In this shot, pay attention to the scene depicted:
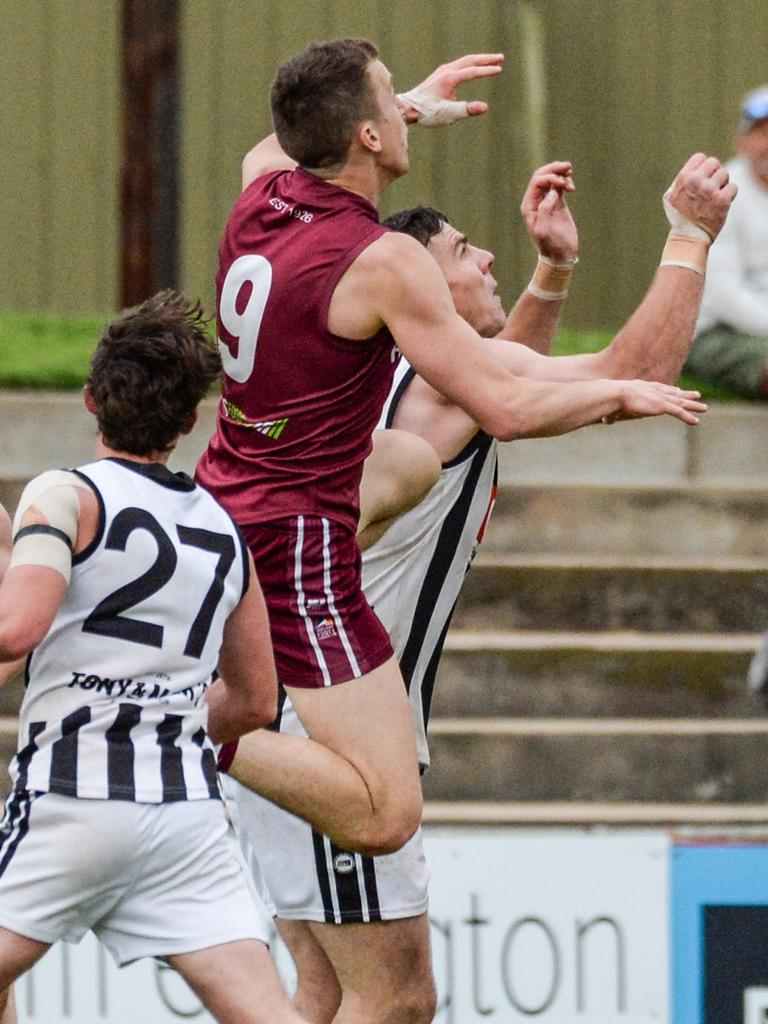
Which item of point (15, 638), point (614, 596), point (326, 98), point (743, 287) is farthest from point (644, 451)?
point (15, 638)

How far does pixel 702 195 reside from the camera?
4.35 meters

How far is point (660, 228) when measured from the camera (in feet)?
36.7

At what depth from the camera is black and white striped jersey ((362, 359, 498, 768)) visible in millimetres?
4816

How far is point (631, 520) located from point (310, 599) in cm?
399

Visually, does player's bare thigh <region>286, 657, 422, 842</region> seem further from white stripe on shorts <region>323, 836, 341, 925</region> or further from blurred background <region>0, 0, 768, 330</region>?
blurred background <region>0, 0, 768, 330</region>

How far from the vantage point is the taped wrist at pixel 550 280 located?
16.1 feet

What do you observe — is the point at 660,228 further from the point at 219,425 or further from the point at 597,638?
the point at 219,425

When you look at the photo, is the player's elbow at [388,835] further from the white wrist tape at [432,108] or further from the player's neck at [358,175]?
the white wrist tape at [432,108]

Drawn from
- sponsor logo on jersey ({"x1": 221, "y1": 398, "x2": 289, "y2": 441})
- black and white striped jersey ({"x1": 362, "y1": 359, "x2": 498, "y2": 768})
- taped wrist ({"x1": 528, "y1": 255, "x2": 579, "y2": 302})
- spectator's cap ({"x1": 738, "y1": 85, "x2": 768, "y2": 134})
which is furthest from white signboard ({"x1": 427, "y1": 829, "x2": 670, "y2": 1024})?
spectator's cap ({"x1": 738, "y1": 85, "x2": 768, "y2": 134})

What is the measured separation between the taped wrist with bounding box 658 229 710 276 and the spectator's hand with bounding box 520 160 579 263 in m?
0.38

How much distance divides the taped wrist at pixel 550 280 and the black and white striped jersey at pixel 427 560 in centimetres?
40

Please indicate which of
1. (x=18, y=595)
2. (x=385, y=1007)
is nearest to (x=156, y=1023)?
(x=385, y=1007)

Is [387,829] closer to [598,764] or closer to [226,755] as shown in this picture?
[226,755]

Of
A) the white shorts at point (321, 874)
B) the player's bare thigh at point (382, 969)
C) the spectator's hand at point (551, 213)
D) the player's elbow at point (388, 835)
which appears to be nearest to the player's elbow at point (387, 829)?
the player's elbow at point (388, 835)
